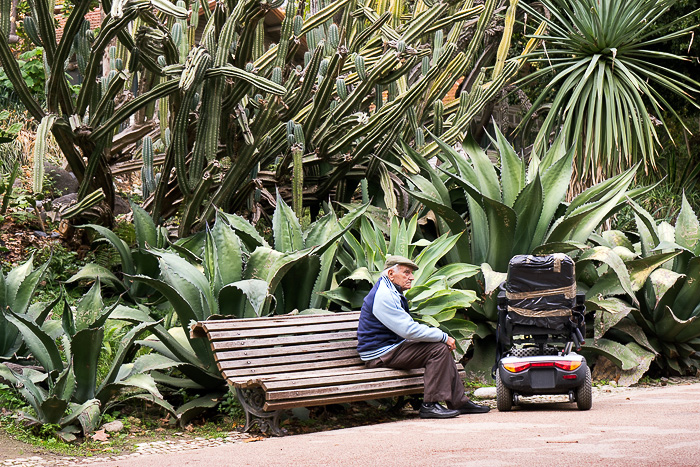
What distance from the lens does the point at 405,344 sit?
19.7 ft

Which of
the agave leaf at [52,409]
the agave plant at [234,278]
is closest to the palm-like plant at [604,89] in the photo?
the agave plant at [234,278]

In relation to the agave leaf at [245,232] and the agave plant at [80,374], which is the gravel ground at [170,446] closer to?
the agave plant at [80,374]

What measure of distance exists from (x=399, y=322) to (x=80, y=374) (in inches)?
85.7

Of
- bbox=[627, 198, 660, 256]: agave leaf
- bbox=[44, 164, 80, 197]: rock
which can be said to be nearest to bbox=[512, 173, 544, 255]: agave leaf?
bbox=[627, 198, 660, 256]: agave leaf

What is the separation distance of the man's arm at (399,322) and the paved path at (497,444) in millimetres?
586

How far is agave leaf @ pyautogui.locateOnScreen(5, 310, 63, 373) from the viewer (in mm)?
5613

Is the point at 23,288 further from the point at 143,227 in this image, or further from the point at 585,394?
the point at 585,394

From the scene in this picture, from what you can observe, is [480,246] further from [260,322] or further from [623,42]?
[623,42]

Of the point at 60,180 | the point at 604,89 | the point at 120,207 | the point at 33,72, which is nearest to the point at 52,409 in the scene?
the point at 120,207

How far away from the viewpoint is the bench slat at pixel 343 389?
17.5ft

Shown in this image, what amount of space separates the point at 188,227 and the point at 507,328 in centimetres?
366

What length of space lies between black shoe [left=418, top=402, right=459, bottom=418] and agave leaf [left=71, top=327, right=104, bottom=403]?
7.41ft

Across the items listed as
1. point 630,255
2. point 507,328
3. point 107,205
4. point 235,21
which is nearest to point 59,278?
point 107,205

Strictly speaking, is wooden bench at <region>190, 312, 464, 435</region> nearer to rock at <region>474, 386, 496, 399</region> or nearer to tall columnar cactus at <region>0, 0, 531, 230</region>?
rock at <region>474, 386, 496, 399</region>
